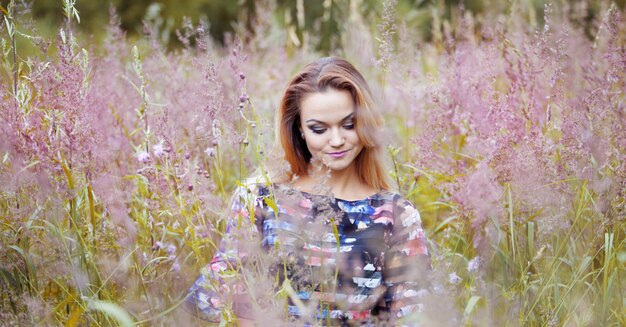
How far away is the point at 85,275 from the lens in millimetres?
1991

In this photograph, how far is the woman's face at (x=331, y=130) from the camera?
7.29 feet

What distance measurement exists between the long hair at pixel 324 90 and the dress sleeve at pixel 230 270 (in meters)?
0.25

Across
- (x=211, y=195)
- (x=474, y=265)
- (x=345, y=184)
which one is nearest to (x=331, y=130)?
(x=345, y=184)

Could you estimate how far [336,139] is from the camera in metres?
2.19

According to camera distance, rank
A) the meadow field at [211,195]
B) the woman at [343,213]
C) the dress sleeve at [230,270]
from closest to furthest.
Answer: the dress sleeve at [230,270] < the meadow field at [211,195] < the woman at [343,213]

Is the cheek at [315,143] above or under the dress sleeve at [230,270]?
above

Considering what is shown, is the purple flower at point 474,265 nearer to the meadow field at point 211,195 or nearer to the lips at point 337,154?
the meadow field at point 211,195

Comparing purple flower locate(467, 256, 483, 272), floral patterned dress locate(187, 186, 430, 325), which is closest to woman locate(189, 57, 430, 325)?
floral patterned dress locate(187, 186, 430, 325)

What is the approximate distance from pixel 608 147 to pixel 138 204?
5.19 ft

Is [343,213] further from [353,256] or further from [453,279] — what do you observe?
[453,279]

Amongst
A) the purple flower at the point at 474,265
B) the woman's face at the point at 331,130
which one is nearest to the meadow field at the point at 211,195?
the purple flower at the point at 474,265

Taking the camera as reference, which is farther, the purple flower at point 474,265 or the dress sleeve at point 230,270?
the purple flower at point 474,265

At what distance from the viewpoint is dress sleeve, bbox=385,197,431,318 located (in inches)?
85.0

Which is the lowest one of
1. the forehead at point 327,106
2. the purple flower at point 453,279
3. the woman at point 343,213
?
the purple flower at point 453,279
